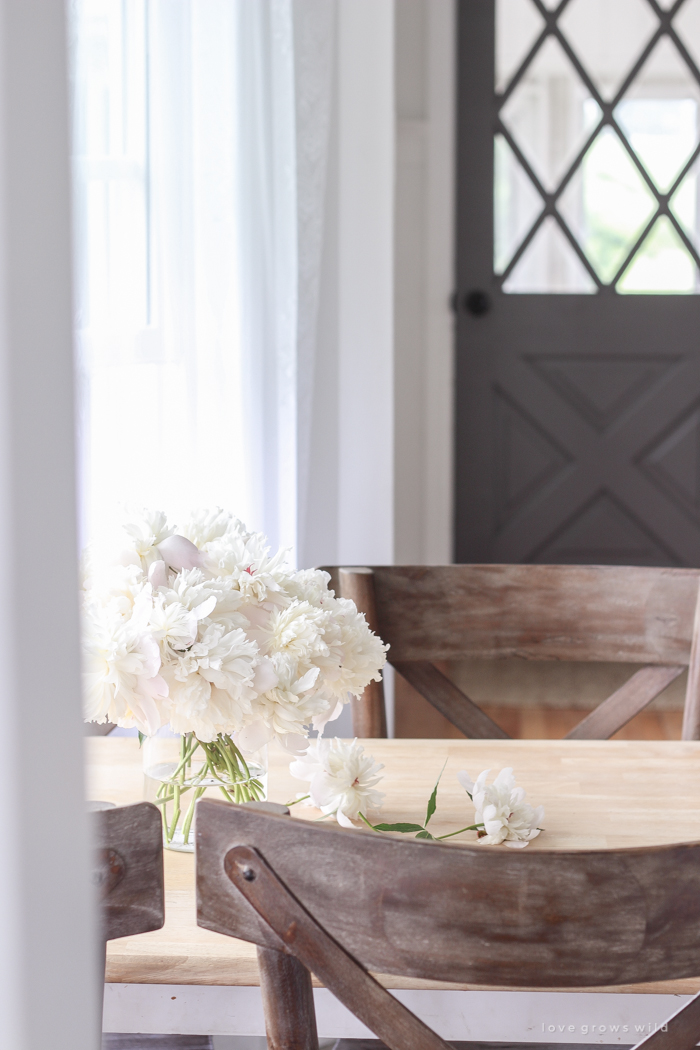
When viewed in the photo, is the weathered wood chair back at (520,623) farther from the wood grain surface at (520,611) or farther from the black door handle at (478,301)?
the black door handle at (478,301)

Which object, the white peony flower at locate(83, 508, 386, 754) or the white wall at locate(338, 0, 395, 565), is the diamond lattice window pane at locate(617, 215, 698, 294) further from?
the white peony flower at locate(83, 508, 386, 754)

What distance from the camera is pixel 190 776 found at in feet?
2.48

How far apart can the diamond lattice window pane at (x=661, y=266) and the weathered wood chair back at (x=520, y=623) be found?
2.04 m

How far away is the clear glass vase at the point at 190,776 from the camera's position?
0.73 m

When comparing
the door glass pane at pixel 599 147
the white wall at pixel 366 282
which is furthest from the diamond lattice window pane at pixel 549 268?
the white wall at pixel 366 282

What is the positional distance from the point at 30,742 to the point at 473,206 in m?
3.07

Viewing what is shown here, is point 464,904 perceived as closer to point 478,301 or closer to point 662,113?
point 478,301

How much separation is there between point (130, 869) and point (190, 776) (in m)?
0.29

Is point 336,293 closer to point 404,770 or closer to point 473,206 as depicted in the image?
point 473,206

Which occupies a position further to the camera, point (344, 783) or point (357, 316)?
point (357, 316)

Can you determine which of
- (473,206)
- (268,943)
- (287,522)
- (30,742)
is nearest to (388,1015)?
(268,943)

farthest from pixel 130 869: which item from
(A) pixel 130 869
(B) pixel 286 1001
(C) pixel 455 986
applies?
(C) pixel 455 986

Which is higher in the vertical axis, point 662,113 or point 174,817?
point 662,113

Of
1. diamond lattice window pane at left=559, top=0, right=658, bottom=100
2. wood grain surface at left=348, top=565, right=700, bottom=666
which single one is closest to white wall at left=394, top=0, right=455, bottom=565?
diamond lattice window pane at left=559, top=0, right=658, bottom=100
